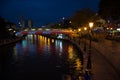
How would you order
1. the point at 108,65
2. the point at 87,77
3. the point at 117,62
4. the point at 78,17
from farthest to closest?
the point at 78,17, the point at 108,65, the point at 117,62, the point at 87,77

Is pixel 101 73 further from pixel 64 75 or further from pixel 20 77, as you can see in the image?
pixel 20 77

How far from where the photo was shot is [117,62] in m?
22.8

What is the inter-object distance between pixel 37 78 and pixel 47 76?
4.12 feet

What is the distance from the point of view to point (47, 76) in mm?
27312

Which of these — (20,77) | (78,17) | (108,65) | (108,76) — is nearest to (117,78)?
(108,76)

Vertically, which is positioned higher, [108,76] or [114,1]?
→ [114,1]

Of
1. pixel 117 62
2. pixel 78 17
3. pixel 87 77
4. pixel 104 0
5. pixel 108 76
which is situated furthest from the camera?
pixel 78 17

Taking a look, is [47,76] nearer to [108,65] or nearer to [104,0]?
[108,65]

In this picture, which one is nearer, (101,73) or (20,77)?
(101,73)

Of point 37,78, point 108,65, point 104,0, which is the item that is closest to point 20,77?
point 37,78

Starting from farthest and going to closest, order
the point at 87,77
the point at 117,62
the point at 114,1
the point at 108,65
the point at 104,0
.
A: the point at 104,0
the point at 114,1
the point at 108,65
the point at 117,62
the point at 87,77

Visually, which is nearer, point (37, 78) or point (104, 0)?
point (37, 78)

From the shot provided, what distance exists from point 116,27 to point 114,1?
5276cm

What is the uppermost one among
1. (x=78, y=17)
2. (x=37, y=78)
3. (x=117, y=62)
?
(x=78, y=17)
